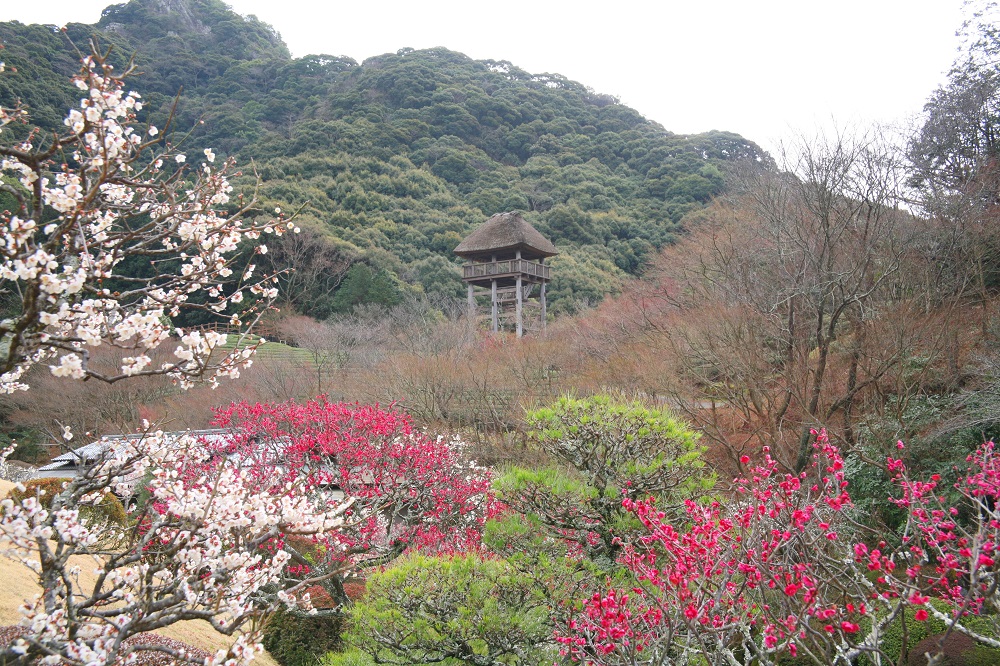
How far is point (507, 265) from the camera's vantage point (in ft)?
76.4

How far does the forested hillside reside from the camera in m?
29.5

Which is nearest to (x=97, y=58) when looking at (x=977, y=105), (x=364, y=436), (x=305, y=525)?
(x=305, y=525)

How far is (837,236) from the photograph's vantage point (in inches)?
377

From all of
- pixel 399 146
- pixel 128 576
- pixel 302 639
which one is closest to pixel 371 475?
pixel 302 639

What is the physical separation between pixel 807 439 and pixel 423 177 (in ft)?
110

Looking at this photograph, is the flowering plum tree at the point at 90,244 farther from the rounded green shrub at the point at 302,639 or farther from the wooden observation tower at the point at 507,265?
the wooden observation tower at the point at 507,265

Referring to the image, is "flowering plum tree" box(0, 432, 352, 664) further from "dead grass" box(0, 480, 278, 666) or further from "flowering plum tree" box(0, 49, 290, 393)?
"dead grass" box(0, 480, 278, 666)

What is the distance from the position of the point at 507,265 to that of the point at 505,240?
1.20 metres

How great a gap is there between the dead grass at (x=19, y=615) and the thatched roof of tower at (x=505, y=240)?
1815cm

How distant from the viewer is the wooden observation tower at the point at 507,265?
2330cm

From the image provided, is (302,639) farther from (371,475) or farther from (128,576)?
(128,576)

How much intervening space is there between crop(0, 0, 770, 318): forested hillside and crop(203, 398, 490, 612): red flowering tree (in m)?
17.9

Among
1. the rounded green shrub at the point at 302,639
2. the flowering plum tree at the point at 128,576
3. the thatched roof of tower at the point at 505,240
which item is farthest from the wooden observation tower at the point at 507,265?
the flowering plum tree at the point at 128,576

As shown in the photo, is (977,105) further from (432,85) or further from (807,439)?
(432,85)
